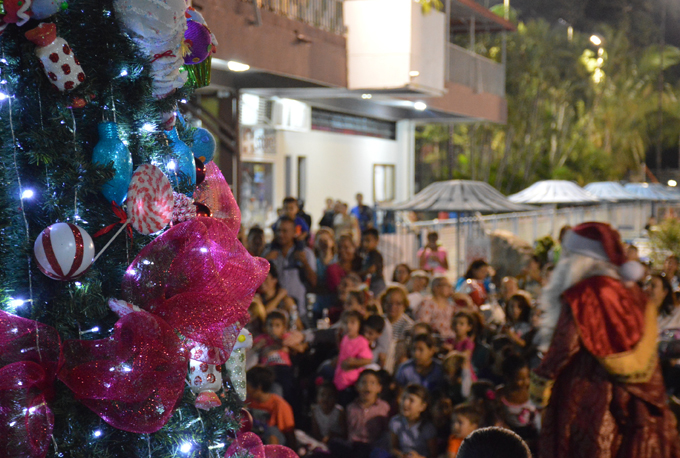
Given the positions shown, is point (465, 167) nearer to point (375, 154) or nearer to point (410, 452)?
point (375, 154)

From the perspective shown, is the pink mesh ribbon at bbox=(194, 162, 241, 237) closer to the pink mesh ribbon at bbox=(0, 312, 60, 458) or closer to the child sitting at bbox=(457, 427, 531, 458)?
the pink mesh ribbon at bbox=(0, 312, 60, 458)

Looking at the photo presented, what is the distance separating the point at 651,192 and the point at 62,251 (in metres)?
26.1

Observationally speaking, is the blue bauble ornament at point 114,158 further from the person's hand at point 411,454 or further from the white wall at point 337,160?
the white wall at point 337,160

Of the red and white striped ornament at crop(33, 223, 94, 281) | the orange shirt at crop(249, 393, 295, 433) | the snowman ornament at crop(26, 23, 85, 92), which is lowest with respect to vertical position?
the orange shirt at crop(249, 393, 295, 433)

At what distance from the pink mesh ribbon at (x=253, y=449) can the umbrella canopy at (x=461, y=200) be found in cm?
875

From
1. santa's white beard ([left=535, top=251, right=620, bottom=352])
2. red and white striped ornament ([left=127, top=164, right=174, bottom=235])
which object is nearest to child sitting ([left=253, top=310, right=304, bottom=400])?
santa's white beard ([left=535, top=251, right=620, bottom=352])

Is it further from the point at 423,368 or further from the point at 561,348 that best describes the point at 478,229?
the point at 561,348

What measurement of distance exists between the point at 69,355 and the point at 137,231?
36 cm

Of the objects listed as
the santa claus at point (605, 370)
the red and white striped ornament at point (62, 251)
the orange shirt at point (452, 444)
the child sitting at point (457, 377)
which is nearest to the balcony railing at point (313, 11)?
the child sitting at point (457, 377)

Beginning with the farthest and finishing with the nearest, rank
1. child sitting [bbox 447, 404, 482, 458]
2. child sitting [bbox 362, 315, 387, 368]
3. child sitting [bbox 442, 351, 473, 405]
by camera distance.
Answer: child sitting [bbox 362, 315, 387, 368], child sitting [bbox 442, 351, 473, 405], child sitting [bbox 447, 404, 482, 458]

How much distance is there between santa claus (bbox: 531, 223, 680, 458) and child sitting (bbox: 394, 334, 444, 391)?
1.59m

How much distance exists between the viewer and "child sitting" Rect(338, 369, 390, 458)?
5184 millimetres

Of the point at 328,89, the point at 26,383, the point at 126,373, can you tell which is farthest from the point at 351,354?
the point at 328,89

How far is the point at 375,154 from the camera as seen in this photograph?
68.8ft
